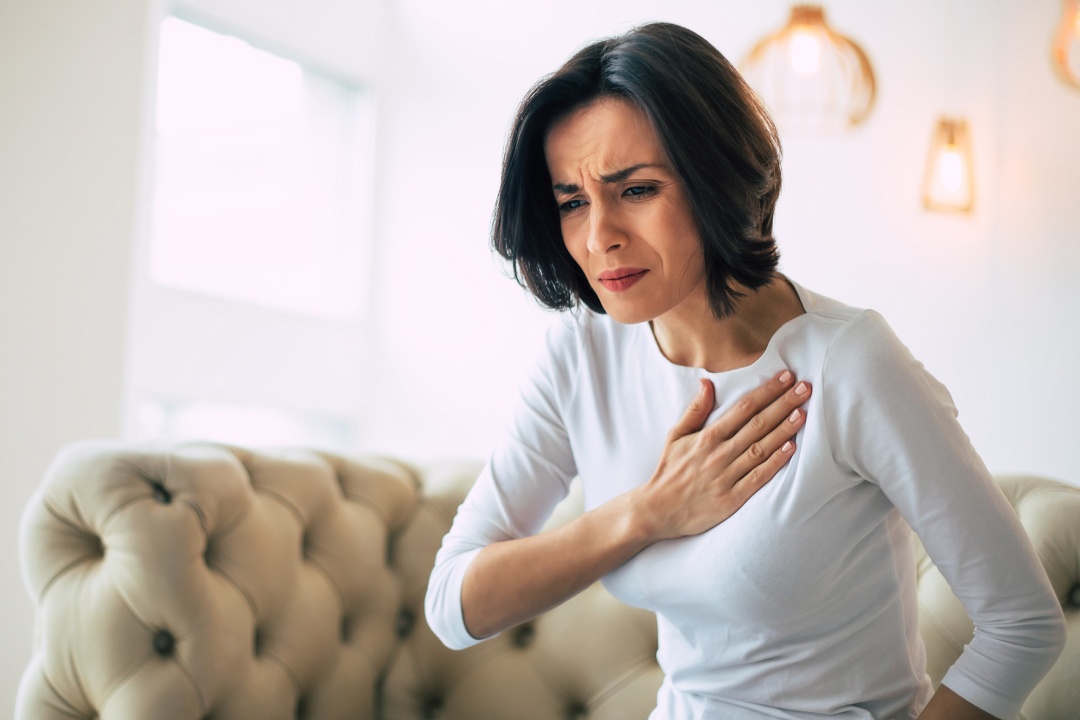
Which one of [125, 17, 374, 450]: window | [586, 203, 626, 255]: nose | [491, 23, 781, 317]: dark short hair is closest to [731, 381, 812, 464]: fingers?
[491, 23, 781, 317]: dark short hair

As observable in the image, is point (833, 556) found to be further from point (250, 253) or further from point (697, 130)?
point (250, 253)

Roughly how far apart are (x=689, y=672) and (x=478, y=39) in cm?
337

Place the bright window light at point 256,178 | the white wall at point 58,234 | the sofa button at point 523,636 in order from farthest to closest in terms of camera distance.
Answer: the bright window light at point 256,178 < the white wall at point 58,234 < the sofa button at point 523,636

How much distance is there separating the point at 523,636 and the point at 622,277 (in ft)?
2.54

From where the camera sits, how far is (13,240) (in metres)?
2.55

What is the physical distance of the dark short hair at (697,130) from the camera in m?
0.99

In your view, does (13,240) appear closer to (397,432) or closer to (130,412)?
(130,412)

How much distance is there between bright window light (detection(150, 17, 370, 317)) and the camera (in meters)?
3.47

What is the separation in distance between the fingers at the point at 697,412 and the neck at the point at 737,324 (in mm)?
38

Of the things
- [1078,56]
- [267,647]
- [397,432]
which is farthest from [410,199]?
[267,647]

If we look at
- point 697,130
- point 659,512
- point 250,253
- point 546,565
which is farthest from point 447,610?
point 250,253

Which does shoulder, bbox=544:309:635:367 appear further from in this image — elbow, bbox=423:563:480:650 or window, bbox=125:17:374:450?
window, bbox=125:17:374:450

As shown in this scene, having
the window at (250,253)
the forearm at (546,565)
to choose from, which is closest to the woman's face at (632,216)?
the forearm at (546,565)

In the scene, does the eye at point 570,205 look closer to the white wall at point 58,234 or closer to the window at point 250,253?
the white wall at point 58,234
